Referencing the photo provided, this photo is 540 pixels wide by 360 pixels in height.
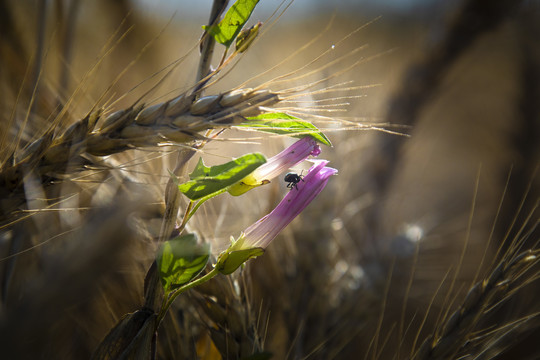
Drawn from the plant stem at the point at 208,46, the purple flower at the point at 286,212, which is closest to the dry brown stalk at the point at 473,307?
the purple flower at the point at 286,212

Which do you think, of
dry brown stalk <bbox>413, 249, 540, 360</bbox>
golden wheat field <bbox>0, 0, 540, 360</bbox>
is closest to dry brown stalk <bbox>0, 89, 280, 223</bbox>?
golden wheat field <bbox>0, 0, 540, 360</bbox>

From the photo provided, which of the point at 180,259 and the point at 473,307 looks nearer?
the point at 180,259

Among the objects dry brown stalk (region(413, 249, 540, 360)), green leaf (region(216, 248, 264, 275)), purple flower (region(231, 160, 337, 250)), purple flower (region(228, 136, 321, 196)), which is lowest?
dry brown stalk (region(413, 249, 540, 360))

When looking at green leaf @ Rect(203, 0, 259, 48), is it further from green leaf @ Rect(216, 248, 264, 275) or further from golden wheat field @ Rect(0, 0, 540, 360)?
green leaf @ Rect(216, 248, 264, 275)

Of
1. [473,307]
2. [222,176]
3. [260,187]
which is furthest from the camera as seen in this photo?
[260,187]

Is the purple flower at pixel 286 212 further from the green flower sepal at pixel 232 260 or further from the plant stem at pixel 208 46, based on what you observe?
the plant stem at pixel 208 46

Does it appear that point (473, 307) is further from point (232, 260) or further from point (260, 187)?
point (260, 187)

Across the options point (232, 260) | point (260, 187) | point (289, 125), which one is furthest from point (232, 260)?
point (260, 187)

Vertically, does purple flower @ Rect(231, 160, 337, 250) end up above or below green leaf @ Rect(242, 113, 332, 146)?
below

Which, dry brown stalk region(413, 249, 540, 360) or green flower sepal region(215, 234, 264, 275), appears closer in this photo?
green flower sepal region(215, 234, 264, 275)
